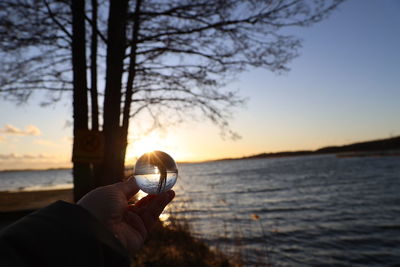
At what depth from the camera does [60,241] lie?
1006mm

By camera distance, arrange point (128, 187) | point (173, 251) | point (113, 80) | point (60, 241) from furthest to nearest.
A: point (173, 251) < point (113, 80) < point (128, 187) < point (60, 241)

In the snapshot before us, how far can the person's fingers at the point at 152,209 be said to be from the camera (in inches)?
80.7

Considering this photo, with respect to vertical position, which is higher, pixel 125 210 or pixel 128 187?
pixel 128 187

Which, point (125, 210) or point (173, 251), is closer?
point (125, 210)

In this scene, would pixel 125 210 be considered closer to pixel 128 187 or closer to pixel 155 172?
pixel 128 187

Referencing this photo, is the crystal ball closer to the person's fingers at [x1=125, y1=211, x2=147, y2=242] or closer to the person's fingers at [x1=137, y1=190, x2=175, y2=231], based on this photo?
the person's fingers at [x1=137, y1=190, x2=175, y2=231]

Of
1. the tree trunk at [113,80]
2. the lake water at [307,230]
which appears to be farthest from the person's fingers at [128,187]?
the lake water at [307,230]

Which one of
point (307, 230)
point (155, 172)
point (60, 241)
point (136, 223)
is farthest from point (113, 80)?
point (307, 230)

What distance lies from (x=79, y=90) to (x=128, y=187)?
11.4 feet

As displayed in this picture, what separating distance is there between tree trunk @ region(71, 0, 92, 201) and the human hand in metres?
3.13

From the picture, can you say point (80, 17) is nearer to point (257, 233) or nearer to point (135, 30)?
point (135, 30)

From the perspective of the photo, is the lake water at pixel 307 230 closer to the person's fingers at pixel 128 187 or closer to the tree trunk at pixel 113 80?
the tree trunk at pixel 113 80

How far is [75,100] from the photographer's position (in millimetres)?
4906

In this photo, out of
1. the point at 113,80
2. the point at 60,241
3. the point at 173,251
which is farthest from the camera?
the point at 173,251
